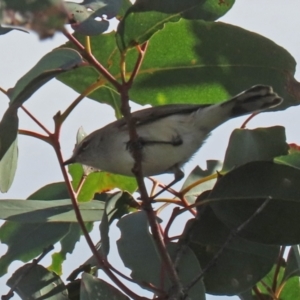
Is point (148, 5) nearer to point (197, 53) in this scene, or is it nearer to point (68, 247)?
point (197, 53)

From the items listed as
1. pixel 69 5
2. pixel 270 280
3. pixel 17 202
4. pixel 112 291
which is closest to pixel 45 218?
pixel 17 202

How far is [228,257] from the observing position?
8.36 ft

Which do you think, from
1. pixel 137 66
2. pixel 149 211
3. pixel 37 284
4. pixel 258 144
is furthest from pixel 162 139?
pixel 137 66

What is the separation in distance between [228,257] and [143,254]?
34 cm

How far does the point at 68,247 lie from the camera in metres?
3.29

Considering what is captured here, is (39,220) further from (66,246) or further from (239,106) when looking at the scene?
(239,106)

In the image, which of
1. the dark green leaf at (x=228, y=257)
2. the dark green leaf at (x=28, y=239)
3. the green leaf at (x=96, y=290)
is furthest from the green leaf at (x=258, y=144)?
the dark green leaf at (x=28, y=239)

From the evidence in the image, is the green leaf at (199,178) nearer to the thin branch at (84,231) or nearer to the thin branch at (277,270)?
the thin branch at (277,270)

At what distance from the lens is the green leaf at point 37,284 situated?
8.26 ft

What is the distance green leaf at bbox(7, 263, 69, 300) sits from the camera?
2518 millimetres

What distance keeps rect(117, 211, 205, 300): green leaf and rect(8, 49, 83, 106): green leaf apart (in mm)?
829

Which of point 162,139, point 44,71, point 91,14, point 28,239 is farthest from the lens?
point 162,139

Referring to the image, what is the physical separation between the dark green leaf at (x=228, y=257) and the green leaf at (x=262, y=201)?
137 mm

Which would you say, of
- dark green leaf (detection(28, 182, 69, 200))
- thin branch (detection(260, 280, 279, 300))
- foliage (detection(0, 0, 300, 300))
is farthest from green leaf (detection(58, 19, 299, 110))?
thin branch (detection(260, 280, 279, 300))
